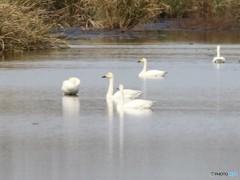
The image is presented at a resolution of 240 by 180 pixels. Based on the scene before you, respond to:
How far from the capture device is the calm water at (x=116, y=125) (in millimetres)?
10547

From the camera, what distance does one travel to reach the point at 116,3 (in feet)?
133

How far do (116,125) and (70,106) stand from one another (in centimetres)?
241

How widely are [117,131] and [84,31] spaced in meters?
27.3

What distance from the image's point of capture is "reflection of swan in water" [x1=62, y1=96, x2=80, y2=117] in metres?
14.9

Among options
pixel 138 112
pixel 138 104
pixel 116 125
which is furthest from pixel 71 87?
pixel 116 125

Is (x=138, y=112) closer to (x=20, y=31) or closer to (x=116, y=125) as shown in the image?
(x=116, y=125)

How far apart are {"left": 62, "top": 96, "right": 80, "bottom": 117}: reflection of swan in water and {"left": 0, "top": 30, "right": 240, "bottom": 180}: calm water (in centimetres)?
2

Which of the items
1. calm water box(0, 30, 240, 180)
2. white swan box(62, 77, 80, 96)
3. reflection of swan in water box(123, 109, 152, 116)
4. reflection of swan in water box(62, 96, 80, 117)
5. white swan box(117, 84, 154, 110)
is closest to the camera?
calm water box(0, 30, 240, 180)

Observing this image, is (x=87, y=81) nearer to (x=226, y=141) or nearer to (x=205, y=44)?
(x=226, y=141)

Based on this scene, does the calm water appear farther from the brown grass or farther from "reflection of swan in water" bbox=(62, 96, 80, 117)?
the brown grass

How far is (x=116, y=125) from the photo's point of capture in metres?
13.6

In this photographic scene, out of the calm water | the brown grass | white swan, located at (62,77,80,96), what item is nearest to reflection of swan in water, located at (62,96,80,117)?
the calm water

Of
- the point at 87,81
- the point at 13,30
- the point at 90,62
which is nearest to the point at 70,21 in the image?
the point at 13,30

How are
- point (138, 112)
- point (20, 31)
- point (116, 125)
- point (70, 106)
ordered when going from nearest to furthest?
point (116, 125) → point (138, 112) → point (70, 106) → point (20, 31)
